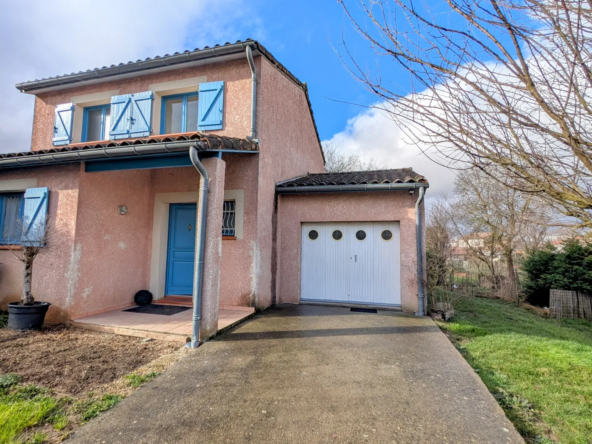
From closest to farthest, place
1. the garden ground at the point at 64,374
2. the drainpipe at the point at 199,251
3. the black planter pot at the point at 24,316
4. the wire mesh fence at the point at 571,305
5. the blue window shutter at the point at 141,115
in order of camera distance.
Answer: the garden ground at the point at 64,374 < the drainpipe at the point at 199,251 < the black planter pot at the point at 24,316 < the blue window shutter at the point at 141,115 < the wire mesh fence at the point at 571,305

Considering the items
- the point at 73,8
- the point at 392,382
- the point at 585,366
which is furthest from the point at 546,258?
the point at 73,8

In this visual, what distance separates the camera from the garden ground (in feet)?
8.96

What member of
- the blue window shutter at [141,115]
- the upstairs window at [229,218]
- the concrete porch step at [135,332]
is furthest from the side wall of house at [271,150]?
the blue window shutter at [141,115]

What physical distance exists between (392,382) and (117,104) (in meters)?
9.49

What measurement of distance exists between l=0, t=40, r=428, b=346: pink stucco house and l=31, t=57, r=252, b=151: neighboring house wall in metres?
0.03

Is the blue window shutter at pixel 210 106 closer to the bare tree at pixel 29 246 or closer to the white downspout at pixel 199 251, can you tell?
the white downspout at pixel 199 251

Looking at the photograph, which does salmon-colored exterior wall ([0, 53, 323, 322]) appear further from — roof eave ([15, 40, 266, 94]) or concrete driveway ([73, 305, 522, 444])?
concrete driveway ([73, 305, 522, 444])

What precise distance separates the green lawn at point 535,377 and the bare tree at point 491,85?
7.29 feet

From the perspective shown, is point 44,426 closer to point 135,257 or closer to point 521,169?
point 521,169

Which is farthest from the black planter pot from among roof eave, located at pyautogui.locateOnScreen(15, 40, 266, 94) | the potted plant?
roof eave, located at pyautogui.locateOnScreen(15, 40, 266, 94)

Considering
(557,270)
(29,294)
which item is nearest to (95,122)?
(29,294)

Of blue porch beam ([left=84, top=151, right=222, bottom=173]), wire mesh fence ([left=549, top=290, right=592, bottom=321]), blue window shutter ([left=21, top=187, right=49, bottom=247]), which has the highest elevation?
blue porch beam ([left=84, top=151, right=222, bottom=173])

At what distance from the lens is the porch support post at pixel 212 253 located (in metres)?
4.89

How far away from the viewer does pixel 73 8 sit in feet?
14.1
